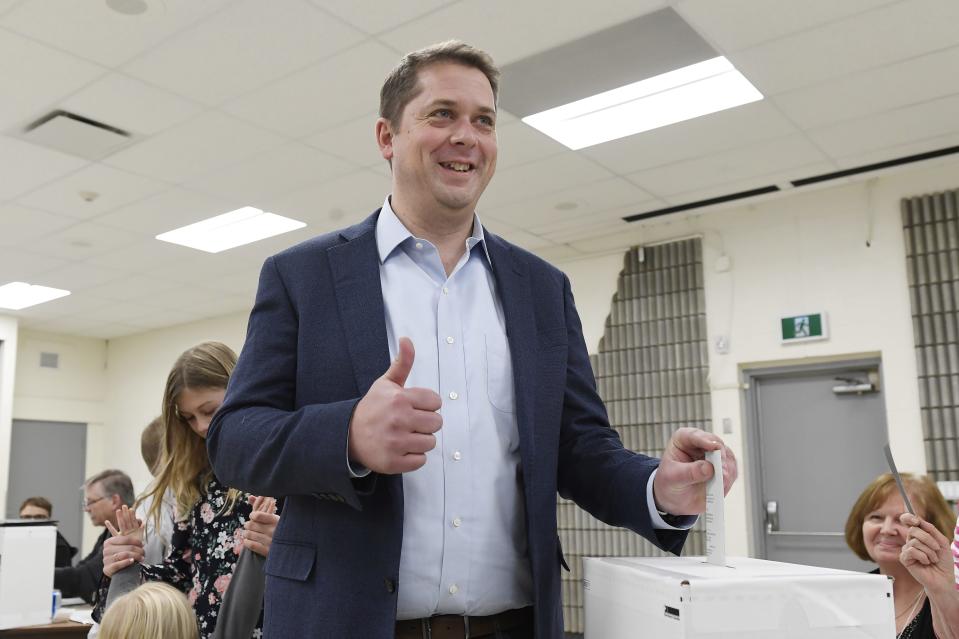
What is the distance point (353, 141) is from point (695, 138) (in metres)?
1.80

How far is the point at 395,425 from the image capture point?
32.3 inches

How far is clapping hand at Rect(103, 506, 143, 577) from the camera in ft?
6.78

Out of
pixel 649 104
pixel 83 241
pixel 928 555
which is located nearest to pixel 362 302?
pixel 928 555

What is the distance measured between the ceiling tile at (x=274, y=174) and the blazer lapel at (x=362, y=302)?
11.7ft

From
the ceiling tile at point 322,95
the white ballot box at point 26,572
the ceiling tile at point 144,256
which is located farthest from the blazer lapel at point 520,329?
the ceiling tile at point 144,256

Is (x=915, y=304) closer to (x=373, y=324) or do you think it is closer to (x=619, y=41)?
(x=619, y=41)

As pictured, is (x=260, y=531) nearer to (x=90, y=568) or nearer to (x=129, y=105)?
(x=129, y=105)

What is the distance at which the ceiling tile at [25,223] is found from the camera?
18.2ft

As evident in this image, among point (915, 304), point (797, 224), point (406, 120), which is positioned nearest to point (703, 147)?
point (797, 224)

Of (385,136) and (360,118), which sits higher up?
(360,118)

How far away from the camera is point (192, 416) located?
6.75 ft

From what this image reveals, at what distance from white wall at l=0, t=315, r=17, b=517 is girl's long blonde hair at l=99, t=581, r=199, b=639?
7737 mm

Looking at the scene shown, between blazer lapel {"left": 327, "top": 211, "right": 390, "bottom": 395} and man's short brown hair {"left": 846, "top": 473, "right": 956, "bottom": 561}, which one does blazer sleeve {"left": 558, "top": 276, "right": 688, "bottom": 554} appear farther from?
man's short brown hair {"left": 846, "top": 473, "right": 956, "bottom": 561}

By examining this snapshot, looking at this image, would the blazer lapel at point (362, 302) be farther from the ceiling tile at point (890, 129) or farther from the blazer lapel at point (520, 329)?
the ceiling tile at point (890, 129)
